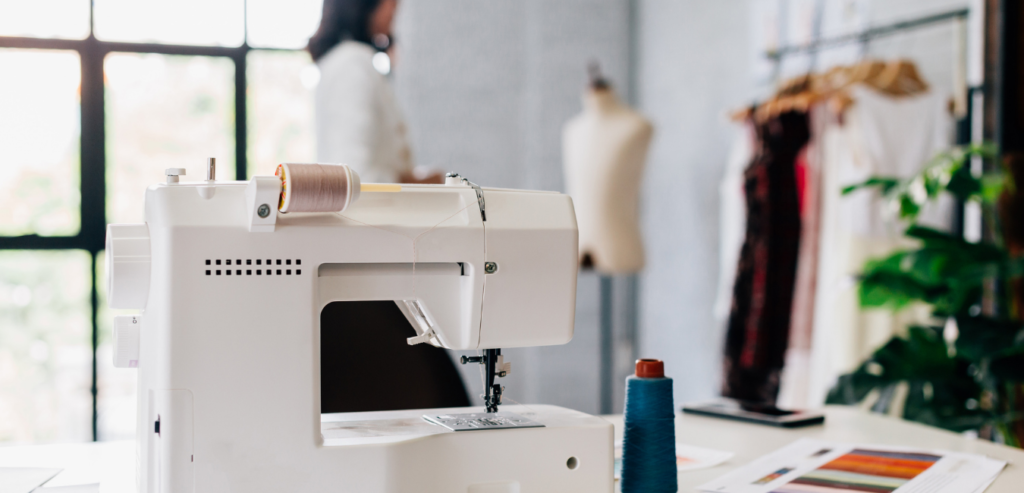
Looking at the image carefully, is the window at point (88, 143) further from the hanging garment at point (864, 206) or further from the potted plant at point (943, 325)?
the potted plant at point (943, 325)

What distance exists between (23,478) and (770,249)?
2.00m

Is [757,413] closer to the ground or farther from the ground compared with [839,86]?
closer to the ground

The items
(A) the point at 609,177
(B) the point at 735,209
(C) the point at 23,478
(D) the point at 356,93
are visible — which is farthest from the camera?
(A) the point at 609,177

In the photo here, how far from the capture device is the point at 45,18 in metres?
2.95

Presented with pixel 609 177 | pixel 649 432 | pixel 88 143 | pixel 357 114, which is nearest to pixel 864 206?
pixel 609 177

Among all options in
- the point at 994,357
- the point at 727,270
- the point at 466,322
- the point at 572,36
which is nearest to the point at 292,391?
the point at 466,322

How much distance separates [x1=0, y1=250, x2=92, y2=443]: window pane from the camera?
2945mm

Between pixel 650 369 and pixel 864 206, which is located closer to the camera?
pixel 650 369

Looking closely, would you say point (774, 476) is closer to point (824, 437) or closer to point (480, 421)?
point (824, 437)

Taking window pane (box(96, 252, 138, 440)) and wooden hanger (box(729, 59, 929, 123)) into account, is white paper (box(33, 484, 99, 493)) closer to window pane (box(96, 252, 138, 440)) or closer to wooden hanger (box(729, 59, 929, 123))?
wooden hanger (box(729, 59, 929, 123))

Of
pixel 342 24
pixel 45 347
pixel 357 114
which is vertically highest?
pixel 342 24

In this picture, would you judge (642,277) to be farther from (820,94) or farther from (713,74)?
(820,94)

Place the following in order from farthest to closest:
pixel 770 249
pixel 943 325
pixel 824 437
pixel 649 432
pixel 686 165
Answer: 1. pixel 686 165
2. pixel 770 249
3. pixel 943 325
4. pixel 824 437
5. pixel 649 432

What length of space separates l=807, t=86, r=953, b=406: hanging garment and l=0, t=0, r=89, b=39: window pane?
257 centimetres
